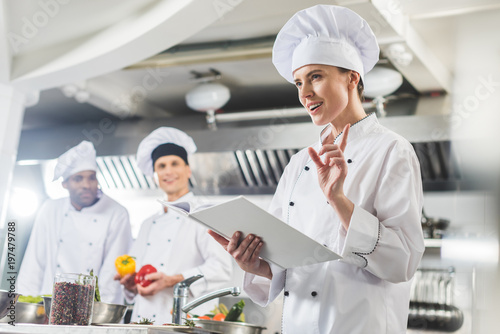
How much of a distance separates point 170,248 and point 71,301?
176cm

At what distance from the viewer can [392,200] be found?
1.70m

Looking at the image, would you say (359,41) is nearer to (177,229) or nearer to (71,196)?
(177,229)

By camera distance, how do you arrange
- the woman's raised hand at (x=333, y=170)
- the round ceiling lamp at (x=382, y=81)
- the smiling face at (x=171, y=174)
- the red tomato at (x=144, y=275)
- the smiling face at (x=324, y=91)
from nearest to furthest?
the woman's raised hand at (x=333, y=170)
the smiling face at (x=324, y=91)
the red tomato at (x=144, y=275)
the smiling face at (x=171, y=174)
the round ceiling lamp at (x=382, y=81)

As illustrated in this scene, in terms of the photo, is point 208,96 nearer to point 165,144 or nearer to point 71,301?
point 165,144

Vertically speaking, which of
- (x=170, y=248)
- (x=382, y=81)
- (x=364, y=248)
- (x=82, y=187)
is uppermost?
(x=382, y=81)

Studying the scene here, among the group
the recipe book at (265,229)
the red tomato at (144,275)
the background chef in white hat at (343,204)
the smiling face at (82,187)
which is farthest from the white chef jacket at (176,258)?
the recipe book at (265,229)

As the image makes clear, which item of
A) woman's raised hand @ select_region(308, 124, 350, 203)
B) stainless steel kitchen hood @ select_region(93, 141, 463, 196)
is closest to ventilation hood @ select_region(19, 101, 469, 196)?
stainless steel kitchen hood @ select_region(93, 141, 463, 196)

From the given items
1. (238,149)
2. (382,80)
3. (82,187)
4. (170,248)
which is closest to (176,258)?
(170,248)

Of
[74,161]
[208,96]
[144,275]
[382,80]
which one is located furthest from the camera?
[208,96]

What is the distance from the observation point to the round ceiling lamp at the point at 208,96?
Answer: 462 centimetres

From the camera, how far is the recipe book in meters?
1.51

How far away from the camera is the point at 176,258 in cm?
342

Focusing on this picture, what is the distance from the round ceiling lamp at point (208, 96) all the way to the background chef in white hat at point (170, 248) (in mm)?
957

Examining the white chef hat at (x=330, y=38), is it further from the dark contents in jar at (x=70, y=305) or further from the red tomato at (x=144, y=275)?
the red tomato at (x=144, y=275)
